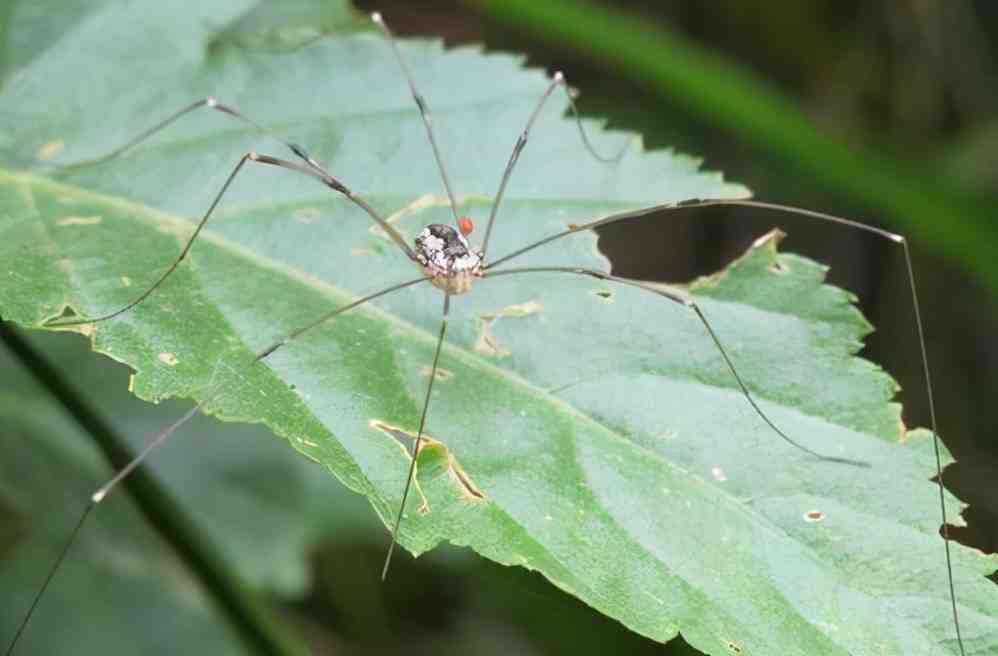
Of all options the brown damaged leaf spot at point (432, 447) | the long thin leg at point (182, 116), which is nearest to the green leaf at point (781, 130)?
the long thin leg at point (182, 116)

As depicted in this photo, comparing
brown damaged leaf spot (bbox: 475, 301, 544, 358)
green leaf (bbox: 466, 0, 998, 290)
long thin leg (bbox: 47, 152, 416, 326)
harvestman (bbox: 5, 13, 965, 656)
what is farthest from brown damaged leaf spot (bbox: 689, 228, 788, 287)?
green leaf (bbox: 466, 0, 998, 290)

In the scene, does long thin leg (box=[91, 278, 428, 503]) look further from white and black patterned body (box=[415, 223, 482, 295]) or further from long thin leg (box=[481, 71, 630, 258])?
long thin leg (box=[481, 71, 630, 258])

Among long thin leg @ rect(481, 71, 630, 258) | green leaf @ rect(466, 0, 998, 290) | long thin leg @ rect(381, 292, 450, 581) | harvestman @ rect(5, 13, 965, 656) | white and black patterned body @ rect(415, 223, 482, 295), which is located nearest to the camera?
long thin leg @ rect(381, 292, 450, 581)

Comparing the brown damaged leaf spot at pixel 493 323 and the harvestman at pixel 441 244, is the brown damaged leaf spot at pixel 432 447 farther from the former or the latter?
the brown damaged leaf spot at pixel 493 323

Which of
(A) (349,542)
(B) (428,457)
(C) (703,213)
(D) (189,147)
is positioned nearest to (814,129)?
(C) (703,213)

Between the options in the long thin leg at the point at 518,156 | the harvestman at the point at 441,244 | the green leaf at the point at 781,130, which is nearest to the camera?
the harvestman at the point at 441,244

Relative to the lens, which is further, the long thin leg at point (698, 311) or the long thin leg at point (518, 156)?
the long thin leg at point (518, 156)

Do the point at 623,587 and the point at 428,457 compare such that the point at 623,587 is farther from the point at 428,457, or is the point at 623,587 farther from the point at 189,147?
the point at 189,147
